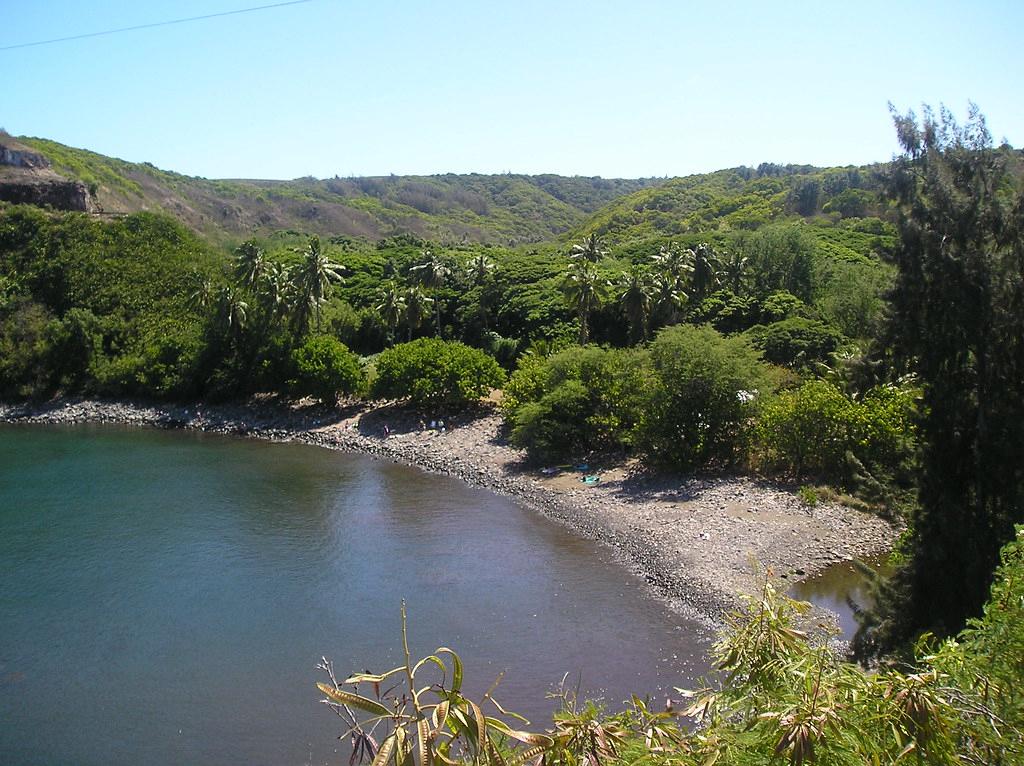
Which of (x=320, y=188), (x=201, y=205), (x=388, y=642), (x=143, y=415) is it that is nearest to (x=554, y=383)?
(x=388, y=642)

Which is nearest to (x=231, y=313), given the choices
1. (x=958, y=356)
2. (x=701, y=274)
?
(x=701, y=274)

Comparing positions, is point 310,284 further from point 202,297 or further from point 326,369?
point 202,297

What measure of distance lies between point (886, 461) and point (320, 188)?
170 meters

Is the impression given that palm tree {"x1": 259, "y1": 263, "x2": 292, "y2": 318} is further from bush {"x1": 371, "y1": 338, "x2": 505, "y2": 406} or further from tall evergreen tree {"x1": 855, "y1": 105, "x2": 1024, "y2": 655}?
tall evergreen tree {"x1": 855, "y1": 105, "x2": 1024, "y2": 655}

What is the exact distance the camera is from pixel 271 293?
158ft

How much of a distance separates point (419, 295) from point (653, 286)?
15099mm

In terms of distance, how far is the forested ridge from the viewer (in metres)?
6.09

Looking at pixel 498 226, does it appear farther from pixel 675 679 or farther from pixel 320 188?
pixel 675 679

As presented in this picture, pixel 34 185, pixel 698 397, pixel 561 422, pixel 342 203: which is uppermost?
pixel 342 203

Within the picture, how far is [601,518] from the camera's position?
94.1 ft

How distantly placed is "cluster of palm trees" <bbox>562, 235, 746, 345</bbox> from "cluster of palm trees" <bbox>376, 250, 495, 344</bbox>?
9.57 m

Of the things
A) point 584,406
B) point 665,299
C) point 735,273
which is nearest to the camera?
point 584,406

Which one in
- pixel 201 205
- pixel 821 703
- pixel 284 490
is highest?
pixel 201 205

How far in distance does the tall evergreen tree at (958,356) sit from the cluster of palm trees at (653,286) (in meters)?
29.3
